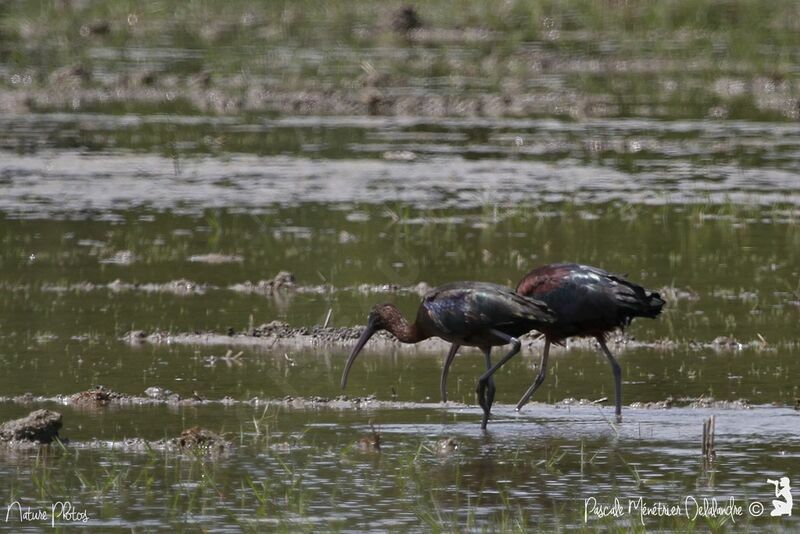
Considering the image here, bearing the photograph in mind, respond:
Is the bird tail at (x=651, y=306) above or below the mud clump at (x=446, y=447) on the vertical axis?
above

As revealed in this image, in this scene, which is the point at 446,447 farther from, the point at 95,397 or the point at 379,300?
the point at 379,300

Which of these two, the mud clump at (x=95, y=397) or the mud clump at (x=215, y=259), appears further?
the mud clump at (x=215, y=259)

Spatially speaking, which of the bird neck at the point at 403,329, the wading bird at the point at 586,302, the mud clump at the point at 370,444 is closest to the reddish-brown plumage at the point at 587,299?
the wading bird at the point at 586,302

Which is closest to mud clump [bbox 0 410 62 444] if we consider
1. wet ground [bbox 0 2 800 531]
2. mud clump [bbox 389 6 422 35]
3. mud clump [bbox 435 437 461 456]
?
wet ground [bbox 0 2 800 531]

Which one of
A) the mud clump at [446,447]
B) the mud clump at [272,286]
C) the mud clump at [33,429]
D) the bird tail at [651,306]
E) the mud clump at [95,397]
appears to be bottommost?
the mud clump at [446,447]

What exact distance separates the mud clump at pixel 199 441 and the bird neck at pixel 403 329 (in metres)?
1.61

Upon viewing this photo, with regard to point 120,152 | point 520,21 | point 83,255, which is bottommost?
point 83,255

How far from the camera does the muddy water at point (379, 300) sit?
888 cm

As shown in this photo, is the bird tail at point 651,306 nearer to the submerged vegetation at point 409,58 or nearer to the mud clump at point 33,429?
the mud clump at point 33,429

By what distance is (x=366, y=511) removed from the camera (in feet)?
27.4

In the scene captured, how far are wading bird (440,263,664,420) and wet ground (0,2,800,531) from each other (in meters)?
0.39

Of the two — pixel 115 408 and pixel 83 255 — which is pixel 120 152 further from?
pixel 115 408

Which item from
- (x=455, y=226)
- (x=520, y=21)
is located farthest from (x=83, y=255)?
(x=520, y=21)

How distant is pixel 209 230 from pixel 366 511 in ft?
30.1
